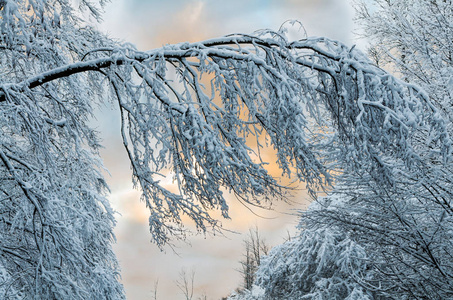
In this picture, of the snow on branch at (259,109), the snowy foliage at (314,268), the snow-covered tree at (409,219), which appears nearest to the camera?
the snow on branch at (259,109)

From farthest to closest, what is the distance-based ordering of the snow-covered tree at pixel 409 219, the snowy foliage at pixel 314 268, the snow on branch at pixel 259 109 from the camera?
the snowy foliage at pixel 314 268, the snow-covered tree at pixel 409 219, the snow on branch at pixel 259 109

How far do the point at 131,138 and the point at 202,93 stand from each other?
0.86 meters

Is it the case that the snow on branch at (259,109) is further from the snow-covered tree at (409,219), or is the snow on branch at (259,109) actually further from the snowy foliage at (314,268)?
the snowy foliage at (314,268)

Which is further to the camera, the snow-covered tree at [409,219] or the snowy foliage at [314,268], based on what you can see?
the snowy foliage at [314,268]

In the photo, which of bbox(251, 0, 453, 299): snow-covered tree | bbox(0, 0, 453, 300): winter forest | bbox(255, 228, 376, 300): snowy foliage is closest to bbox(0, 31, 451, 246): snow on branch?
bbox(0, 0, 453, 300): winter forest

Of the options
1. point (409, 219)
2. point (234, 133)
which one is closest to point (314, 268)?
point (409, 219)

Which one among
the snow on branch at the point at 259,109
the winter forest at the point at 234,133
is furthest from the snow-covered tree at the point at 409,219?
the snow on branch at the point at 259,109

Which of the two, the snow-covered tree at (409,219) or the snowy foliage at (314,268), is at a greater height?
the snowy foliage at (314,268)

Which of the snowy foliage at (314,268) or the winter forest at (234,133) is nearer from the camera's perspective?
the winter forest at (234,133)

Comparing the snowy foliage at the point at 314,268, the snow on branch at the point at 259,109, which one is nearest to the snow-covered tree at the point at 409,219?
the snow on branch at the point at 259,109

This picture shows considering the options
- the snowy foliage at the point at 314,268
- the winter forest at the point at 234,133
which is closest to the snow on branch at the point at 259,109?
the winter forest at the point at 234,133

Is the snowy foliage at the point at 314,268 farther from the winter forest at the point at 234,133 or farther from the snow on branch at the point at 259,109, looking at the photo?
the snow on branch at the point at 259,109

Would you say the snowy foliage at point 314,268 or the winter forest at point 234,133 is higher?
the snowy foliage at point 314,268

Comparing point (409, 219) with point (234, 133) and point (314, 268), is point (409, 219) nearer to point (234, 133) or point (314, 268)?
point (234, 133)
